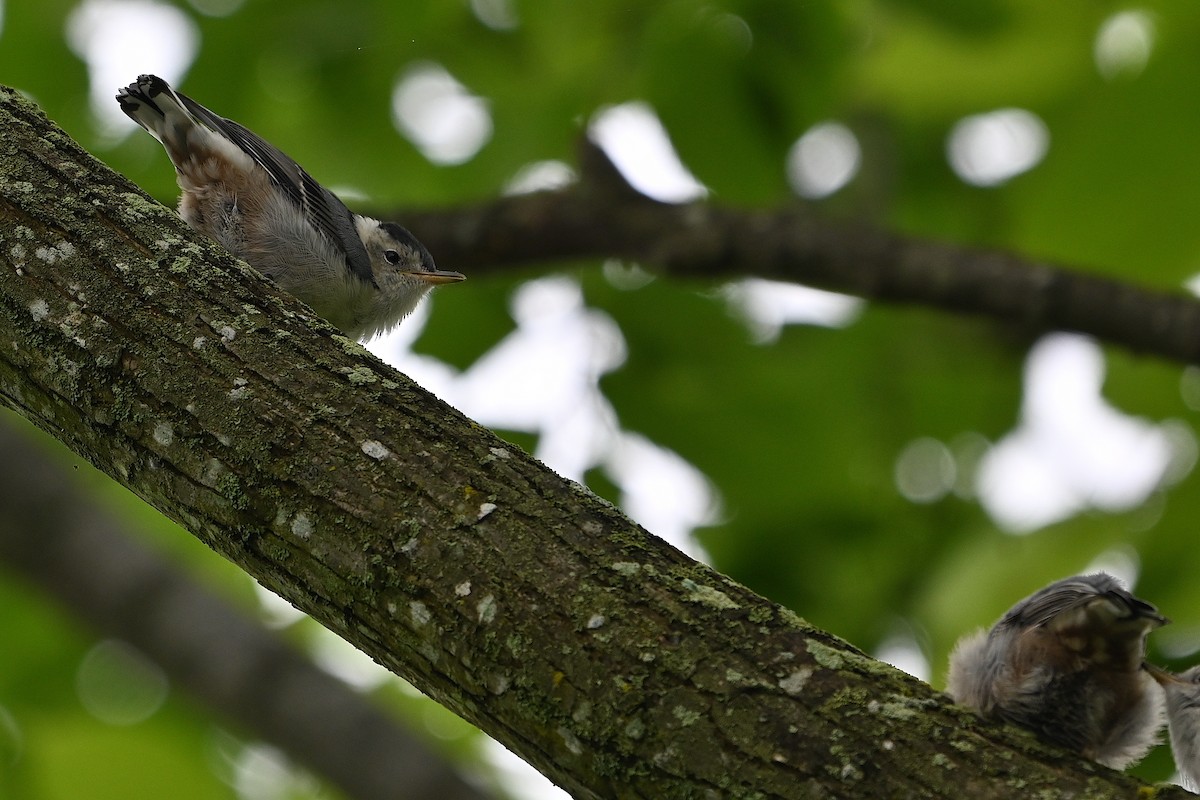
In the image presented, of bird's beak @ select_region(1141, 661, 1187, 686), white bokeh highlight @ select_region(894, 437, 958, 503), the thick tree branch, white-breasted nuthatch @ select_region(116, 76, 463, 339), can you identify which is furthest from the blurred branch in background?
bird's beak @ select_region(1141, 661, 1187, 686)

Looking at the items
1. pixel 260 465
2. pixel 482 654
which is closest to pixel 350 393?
pixel 260 465

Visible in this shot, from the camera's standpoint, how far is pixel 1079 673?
228 cm

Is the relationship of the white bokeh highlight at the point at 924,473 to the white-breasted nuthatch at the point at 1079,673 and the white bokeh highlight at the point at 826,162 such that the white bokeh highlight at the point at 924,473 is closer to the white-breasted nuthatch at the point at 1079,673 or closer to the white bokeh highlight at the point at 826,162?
the white bokeh highlight at the point at 826,162

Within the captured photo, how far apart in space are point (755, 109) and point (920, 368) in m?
1.57

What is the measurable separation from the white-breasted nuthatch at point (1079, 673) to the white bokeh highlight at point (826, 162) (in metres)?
3.56

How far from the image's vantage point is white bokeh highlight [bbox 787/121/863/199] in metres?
5.82

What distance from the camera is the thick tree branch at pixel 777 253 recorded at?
4789 millimetres

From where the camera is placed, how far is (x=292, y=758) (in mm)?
5000

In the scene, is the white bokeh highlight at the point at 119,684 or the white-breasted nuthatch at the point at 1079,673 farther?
the white bokeh highlight at the point at 119,684

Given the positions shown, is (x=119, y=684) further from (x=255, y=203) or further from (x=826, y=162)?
(x=826, y=162)

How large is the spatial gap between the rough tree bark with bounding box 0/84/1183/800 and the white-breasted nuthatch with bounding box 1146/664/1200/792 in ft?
4.35

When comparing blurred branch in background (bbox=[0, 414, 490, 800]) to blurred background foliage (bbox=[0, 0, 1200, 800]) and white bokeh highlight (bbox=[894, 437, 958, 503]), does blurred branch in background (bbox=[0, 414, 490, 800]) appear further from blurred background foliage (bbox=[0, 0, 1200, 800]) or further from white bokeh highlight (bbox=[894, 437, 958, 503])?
white bokeh highlight (bbox=[894, 437, 958, 503])

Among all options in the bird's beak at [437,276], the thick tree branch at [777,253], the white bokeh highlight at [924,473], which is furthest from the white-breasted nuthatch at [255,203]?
the white bokeh highlight at [924,473]

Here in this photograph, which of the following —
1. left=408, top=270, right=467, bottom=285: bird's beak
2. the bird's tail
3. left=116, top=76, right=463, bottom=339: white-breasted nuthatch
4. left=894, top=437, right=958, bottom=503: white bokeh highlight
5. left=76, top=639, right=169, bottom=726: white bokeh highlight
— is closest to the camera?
the bird's tail
